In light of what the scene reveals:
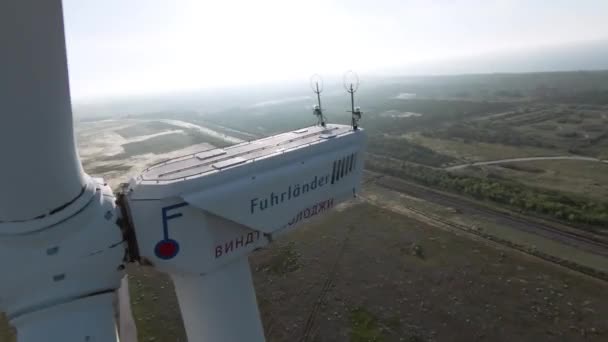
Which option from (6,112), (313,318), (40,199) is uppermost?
(6,112)

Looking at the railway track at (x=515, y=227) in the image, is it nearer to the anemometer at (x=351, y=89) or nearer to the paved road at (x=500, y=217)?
the paved road at (x=500, y=217)

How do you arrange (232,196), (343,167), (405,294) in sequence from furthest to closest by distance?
(405,294), (343,167), (232,196)

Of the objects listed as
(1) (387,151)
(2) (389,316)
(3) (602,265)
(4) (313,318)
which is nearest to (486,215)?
(3) (602,265)

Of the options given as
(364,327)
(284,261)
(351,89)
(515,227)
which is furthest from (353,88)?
(515,227)

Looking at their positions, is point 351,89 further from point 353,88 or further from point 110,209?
point 110,209

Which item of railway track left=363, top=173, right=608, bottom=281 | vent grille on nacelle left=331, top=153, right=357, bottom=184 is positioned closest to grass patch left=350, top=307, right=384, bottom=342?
vent grille on nacelle left=331, top=153, right=357, bottom=184

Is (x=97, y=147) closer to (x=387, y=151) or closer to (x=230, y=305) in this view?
(x=387, y=151)
